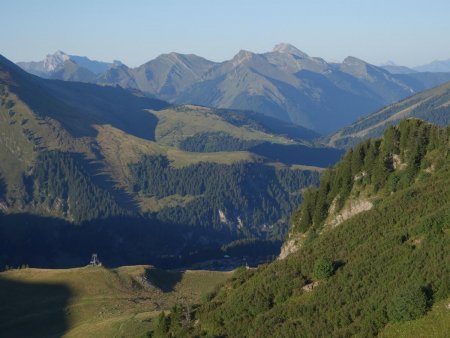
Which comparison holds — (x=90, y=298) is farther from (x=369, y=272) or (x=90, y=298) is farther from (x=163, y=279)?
(x=369, y=272)

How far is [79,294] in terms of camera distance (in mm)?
136625

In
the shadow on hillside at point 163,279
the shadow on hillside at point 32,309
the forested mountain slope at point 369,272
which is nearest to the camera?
the forested mountain slope at point 369,272

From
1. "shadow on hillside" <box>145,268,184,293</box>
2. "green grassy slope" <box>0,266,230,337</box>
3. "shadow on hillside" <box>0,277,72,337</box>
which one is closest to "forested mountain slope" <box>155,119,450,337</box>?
"green grassy slope" <box>0,266,230,337</box>

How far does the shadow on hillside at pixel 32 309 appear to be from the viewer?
120 meters

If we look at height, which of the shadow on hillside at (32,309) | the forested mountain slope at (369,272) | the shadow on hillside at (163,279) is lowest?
the shadow on hillside at (163,279)

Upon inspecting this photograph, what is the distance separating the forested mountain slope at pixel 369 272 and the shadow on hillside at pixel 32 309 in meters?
50.6

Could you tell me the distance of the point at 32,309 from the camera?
130m

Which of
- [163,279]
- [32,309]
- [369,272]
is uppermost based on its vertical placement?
[369,272]

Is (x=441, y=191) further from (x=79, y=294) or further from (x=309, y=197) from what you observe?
(x=79, y=294)

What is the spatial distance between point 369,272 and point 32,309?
86.6 m

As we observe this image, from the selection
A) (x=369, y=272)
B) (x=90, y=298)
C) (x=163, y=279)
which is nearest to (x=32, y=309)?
(x=90, y=298)

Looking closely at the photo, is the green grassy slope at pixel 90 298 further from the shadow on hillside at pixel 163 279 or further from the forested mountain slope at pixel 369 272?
the forested mountain slope at pixel 369 272

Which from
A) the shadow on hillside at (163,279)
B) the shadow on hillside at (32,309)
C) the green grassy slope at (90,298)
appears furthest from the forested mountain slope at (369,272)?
the shadow on hillside at (163,279)

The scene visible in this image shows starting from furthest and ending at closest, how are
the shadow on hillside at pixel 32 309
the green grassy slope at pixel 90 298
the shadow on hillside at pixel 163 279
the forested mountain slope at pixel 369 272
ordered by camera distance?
1. the shadow on hillside at pixel 163 279
2. the shadow on hillside at pixel 32 309
3. the green grassy slope at pixel 90 298
4. the forested mountain slope at pixel 369 272
